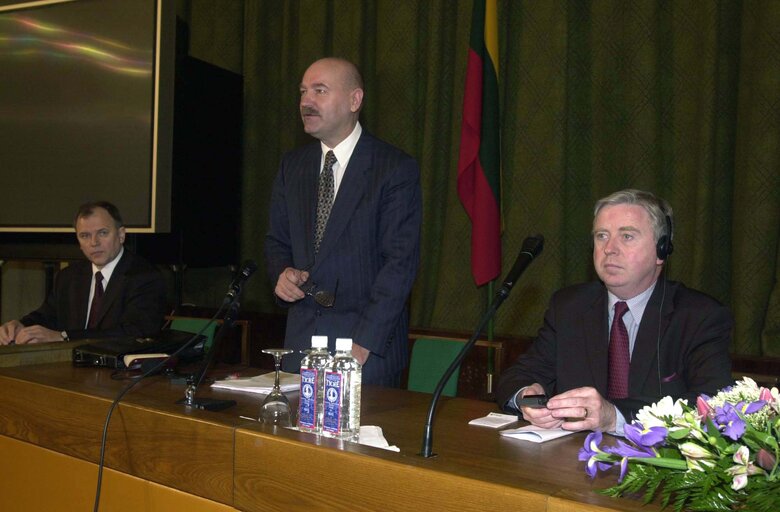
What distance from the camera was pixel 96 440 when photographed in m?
2.06

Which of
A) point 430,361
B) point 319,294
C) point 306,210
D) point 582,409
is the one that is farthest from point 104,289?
point 582,409

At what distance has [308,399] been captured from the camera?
1.80 m

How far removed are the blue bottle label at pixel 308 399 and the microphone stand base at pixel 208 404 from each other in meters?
0.30

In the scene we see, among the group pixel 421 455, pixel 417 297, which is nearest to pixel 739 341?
pixel 417 297

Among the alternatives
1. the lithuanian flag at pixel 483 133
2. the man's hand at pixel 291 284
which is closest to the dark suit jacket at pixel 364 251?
the man's hand at pixel 291 284

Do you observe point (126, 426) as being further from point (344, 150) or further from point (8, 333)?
point (8, 333)

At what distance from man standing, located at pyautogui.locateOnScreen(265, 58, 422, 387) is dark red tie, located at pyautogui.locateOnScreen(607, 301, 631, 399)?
696 millimetres

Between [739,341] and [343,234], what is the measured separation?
2.14 m

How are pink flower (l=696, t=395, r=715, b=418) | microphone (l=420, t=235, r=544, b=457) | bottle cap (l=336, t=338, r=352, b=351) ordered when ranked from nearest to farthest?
1. pink flower (l=696, t=395, r=715, b=418)
2. microphone (l=420, t=235, r=544, b=457)
3. bottle cap (l=336, t=338, r=352, b=351)

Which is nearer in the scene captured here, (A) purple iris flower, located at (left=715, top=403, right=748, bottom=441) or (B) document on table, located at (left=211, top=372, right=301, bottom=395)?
(A) purple iris flower, located at (left=715, top=403, right=748, bottom=441)

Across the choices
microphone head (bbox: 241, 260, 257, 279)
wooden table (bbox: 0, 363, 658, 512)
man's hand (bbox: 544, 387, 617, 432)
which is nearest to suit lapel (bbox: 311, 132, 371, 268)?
wooden table (bbox: 0, 363, 658, 512)

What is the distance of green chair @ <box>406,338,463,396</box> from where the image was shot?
120 inches

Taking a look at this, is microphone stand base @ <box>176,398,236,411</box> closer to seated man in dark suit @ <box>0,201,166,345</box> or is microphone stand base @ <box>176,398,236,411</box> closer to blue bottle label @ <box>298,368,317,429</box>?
blue bottle label @ <box>298,368,317,429</box>

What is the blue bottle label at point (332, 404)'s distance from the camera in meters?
1.72
